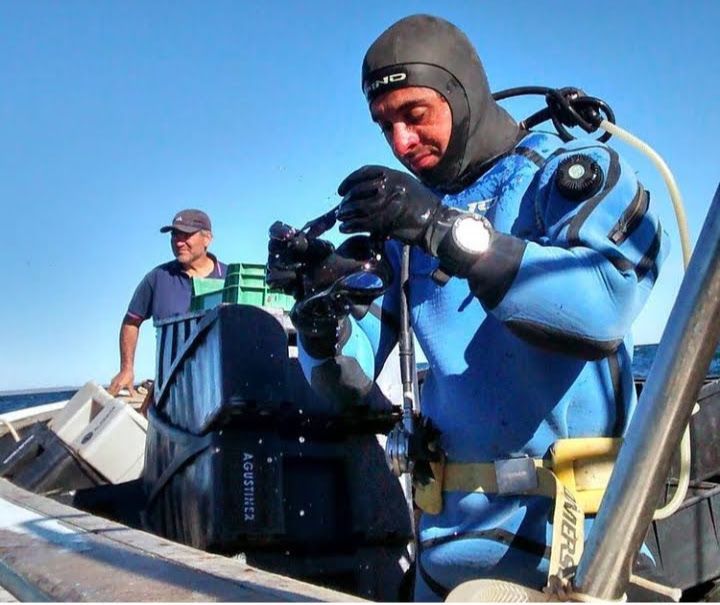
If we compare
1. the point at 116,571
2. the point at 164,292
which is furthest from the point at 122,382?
the point at 116,571

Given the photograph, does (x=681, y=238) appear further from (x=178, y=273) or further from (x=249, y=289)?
(x=178, y=273)

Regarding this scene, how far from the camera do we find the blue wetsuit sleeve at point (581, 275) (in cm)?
183

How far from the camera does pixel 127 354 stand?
Answer: 6.96 meters

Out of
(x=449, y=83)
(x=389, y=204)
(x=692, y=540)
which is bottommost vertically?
(x=692, y=540)

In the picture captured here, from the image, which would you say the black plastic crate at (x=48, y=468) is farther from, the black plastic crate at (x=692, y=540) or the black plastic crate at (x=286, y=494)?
the black plastic crate at (x=692, y=540)

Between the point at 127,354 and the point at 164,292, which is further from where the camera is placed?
the point at 127,354

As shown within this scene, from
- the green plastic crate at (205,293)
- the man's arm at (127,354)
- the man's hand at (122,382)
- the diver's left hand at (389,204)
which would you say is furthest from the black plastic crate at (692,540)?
the man's hand at (122,382)

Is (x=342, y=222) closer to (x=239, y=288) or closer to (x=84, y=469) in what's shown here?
(x=239, y=288)

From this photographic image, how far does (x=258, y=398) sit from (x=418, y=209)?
1.70m

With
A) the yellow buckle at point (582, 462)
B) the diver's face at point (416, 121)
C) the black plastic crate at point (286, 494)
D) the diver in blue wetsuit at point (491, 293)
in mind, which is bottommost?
the black plastic crate at point (286, 494)

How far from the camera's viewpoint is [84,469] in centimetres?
558

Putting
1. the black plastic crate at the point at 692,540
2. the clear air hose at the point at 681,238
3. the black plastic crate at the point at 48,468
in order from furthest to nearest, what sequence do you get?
the black plastic crate at the point at 48,468
the black plastic crate at the point at 692,540
the clear air hose at the point at 681,238

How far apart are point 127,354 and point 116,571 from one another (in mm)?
5073

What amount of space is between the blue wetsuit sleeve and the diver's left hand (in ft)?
0.61
